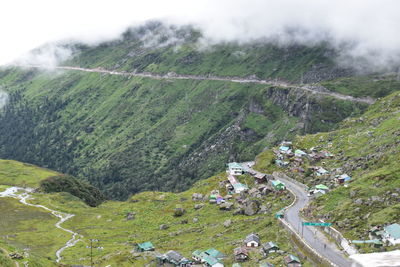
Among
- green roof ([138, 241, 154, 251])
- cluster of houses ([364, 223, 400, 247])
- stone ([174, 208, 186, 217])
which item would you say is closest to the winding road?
cluster of houses ([364, 223, 400, 247])

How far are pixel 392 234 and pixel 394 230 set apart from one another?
1.44 metres

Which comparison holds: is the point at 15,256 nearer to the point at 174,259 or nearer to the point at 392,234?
the point at 174,259

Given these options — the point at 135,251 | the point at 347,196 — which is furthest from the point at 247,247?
the point at 135,251

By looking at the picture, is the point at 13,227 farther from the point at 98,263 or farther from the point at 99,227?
the point at 98,263

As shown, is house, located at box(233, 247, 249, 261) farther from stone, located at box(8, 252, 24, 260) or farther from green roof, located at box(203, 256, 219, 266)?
stone, located at box(8, 252, 24, 260)

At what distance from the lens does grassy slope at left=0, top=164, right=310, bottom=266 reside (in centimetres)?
11026

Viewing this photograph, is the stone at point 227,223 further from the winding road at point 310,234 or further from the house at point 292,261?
the house at point 292,261

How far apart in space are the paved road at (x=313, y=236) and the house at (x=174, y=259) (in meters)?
28.8

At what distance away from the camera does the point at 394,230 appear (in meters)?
78.1

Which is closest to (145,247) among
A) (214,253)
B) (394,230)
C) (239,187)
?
(214,253)

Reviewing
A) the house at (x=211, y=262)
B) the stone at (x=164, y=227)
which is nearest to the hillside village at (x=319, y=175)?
the house at (x=211, y=262)

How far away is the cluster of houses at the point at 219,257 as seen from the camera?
8331cm

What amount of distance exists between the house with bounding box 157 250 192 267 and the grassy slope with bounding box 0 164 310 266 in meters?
4.04

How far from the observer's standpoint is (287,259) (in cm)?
8231
